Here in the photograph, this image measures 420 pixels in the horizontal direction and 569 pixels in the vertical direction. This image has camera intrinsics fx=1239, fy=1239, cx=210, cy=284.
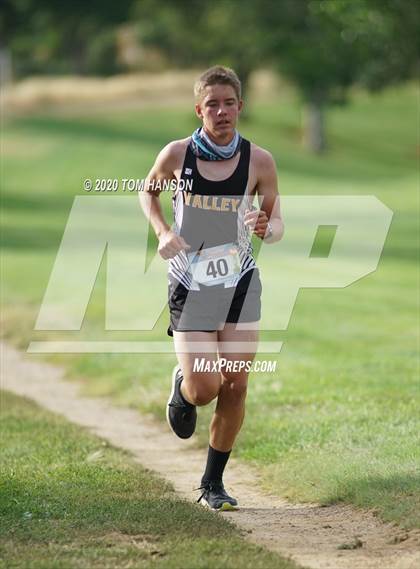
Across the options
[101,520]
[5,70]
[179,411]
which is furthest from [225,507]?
[5,70]

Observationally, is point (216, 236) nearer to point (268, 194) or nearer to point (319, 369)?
point (268, 194)

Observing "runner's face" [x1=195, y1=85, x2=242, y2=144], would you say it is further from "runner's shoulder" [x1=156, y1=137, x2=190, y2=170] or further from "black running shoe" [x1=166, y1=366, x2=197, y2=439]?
"black running shoe" [x1=166, y1=366, x2=197, y2=439]

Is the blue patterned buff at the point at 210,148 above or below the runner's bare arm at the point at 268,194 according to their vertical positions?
above

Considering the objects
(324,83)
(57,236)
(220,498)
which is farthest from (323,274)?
(324,83)

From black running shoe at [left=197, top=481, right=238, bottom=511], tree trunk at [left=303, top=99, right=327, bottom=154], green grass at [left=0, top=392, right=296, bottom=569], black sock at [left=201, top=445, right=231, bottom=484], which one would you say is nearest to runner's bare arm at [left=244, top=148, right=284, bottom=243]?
black sock at [left=201, top=445, right=231, bottom=484]

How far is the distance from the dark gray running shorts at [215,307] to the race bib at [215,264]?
0.05 m

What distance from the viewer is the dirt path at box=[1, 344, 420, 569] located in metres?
6.89

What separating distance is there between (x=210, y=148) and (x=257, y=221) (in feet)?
1.93

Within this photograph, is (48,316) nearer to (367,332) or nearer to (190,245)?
(367,332)

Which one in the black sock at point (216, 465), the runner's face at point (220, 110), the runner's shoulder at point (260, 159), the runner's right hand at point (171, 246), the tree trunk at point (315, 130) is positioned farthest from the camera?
the tree trunk at point (315, 130)

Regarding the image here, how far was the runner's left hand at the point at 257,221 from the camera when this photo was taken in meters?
7.82

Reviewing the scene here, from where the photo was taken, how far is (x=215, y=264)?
8117mm

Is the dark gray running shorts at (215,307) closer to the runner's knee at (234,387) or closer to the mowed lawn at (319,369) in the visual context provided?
the runner's knee at (234,387)

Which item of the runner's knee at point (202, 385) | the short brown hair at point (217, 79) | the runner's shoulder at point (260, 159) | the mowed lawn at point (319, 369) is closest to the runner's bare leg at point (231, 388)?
the runner's knee at point (202, 385)
